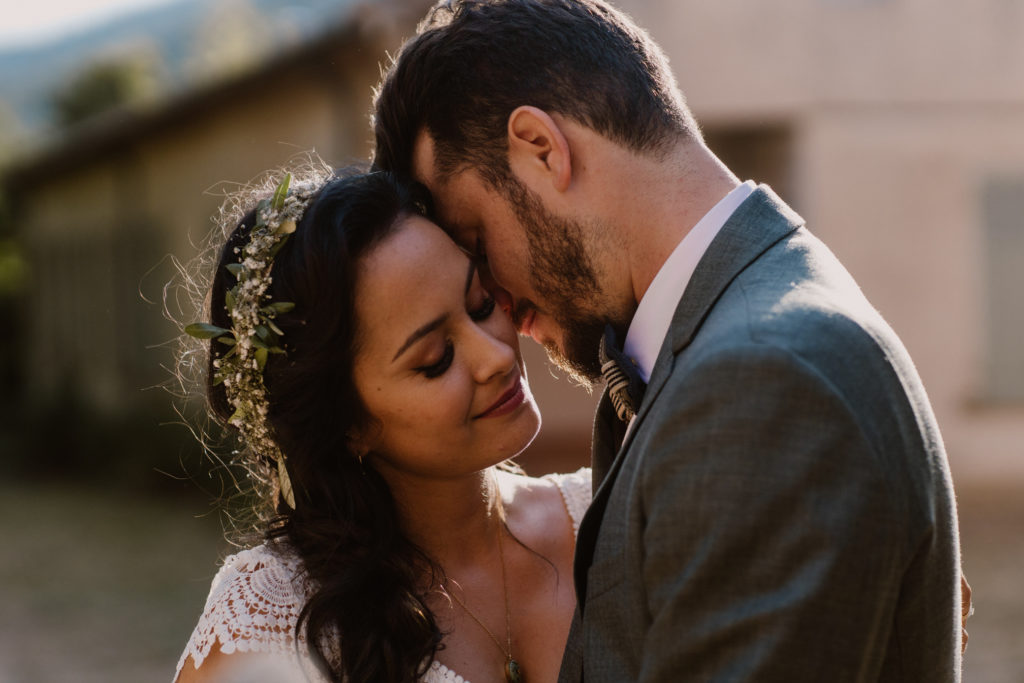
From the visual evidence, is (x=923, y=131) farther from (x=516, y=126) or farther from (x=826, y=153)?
(x=516, y=126)

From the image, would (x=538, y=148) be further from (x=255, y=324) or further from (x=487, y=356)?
(x=255, y=324)

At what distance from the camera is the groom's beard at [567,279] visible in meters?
2.41

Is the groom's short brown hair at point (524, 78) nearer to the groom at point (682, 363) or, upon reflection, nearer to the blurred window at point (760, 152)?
the groom at point (682, 363)

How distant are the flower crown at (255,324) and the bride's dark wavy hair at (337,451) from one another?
0.02 meters

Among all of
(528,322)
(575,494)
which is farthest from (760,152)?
(528,322)

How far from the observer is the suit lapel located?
198cm

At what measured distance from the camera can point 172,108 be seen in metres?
11.9

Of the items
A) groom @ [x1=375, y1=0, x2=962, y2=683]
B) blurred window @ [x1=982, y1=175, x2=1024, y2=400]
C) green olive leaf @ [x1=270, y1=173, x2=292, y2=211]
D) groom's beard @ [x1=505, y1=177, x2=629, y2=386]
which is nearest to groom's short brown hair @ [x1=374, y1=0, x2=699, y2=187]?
groom @ [x1=375, y1=0, x2=962, y2=683]

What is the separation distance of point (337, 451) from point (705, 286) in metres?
1.14

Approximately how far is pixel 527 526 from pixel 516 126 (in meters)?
1.20

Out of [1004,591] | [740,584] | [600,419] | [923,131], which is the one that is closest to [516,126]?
[600,419]

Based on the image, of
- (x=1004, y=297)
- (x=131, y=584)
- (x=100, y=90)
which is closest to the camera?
(x=131, y=584)

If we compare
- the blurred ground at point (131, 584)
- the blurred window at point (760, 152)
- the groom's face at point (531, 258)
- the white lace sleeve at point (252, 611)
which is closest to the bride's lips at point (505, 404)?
the groom's face at point (531, 258)

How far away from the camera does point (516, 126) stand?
7.82 ft
